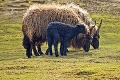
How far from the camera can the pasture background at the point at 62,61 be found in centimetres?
1850

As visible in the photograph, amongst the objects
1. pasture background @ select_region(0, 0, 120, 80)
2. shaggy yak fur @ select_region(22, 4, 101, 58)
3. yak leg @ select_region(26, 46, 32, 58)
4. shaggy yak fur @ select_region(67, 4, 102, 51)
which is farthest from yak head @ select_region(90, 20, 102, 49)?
yak leg @ select_region(26, 46, 32, 58)

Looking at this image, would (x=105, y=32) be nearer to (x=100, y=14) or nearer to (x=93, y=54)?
(x=100, y=14)

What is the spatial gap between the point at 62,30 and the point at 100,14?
2580 cm

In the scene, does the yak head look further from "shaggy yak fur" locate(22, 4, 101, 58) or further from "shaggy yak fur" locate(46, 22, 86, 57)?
"shaggy yak fur" locate(46, 22, 86, 57)

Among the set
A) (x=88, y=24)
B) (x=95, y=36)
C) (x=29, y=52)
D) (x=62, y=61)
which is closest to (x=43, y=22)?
(x=29, y=52)

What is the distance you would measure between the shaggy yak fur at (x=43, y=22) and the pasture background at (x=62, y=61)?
0.69 m

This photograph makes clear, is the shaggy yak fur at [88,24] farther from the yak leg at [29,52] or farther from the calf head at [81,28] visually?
the yak leg at [29,52]

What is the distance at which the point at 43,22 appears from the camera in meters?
28.4

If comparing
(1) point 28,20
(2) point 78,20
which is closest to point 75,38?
(2) point 78,20

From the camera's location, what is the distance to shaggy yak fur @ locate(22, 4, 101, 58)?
2802cm

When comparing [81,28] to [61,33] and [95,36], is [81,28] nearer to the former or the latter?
[61,33]

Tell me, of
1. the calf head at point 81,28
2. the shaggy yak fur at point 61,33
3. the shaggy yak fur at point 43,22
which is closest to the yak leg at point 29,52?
the shaggy yak fur at point 43,22

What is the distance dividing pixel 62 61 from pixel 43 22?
5.53 metres

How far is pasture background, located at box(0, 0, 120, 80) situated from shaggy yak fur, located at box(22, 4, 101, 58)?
27.0 inches
